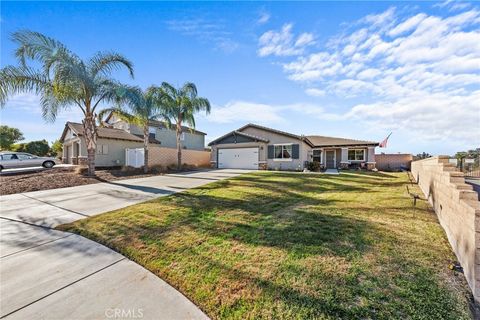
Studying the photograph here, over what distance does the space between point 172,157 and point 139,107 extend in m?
8.40

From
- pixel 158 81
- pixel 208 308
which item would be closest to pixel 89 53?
pixel 158 81

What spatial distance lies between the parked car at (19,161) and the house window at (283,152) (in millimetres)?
19918

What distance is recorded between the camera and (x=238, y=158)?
72.7 ft

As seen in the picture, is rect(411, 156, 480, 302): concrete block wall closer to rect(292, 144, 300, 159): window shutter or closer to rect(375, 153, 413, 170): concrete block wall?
rect(292, 144, 300, 159): window shutter

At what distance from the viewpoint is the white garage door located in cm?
2142

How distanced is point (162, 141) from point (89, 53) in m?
17.0

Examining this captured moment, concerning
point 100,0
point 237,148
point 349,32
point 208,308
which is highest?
point 100,0

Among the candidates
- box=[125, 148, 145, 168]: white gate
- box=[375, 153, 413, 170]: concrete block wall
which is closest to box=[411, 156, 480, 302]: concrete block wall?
box=[125, 148, 145, 168]: white gate

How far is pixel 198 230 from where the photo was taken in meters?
4.71

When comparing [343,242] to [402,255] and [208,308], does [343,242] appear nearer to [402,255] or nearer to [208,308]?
[402,255]

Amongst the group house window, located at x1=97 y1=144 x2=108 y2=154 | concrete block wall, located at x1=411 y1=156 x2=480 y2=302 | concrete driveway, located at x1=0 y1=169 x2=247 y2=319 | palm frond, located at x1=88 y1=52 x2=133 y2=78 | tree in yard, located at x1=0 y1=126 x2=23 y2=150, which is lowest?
concrete driveway, located at x1=0 y1=169 x2=247 y2=319

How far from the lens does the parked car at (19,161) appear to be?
15484 mm

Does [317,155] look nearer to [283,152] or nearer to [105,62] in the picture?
[283,152]

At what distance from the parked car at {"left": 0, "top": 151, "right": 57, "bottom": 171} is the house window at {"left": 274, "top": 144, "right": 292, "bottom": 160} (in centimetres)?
1992
